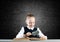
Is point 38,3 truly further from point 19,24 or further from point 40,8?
point 19,24

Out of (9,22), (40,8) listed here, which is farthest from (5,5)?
(40,8)

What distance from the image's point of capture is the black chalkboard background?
9.80 feet

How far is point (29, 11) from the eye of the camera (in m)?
3.01

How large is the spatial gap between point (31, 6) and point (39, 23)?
0.41 metres

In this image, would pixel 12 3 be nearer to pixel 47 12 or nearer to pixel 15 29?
pixel 15 29

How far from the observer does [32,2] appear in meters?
3.04

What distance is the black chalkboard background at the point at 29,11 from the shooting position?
299cm

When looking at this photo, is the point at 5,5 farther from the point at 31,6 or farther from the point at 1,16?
the point at 31,6

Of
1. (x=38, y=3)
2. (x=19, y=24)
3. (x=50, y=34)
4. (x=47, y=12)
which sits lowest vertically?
(x=50, y=34)

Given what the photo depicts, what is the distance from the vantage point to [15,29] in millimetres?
2957

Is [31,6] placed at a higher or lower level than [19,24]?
higher

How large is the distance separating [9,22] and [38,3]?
758 millimetres

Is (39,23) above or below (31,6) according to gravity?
below

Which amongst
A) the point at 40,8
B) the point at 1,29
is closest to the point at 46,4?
the point at 40,8
